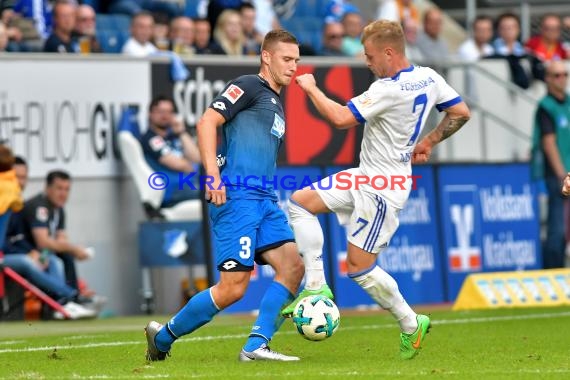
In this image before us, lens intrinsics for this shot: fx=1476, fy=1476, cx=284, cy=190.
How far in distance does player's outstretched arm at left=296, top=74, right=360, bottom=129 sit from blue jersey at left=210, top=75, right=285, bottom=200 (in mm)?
278

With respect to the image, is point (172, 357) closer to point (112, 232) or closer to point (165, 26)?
point (112, 232)

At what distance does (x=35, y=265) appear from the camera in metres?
15.6

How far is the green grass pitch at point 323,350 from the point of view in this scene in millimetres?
8781

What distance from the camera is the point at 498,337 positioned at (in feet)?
38.9

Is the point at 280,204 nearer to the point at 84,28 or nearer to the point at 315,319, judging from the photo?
the point at 84,28

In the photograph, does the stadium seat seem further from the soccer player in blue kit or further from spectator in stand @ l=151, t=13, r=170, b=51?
the soccer player in blue kit

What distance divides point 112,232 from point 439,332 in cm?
576

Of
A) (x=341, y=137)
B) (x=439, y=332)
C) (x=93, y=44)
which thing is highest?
(x=93, y=44)

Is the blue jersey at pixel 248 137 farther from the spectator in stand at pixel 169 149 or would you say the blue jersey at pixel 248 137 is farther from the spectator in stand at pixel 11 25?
the spectator in stand at pixel 11 25

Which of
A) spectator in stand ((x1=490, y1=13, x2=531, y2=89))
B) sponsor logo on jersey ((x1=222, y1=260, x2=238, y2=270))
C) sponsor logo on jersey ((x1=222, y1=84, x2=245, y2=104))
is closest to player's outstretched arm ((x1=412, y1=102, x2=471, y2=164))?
sponsor logo on jersey ((x1=222, y1=84, x2=245, y2=104))

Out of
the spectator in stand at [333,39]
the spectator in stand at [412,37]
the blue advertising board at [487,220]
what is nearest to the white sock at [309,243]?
the blue advertising board at [487,220]

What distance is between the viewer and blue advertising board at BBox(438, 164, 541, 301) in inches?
683

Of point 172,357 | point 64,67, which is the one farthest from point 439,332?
point 64,67

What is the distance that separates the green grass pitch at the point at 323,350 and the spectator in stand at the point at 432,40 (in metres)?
6.95
